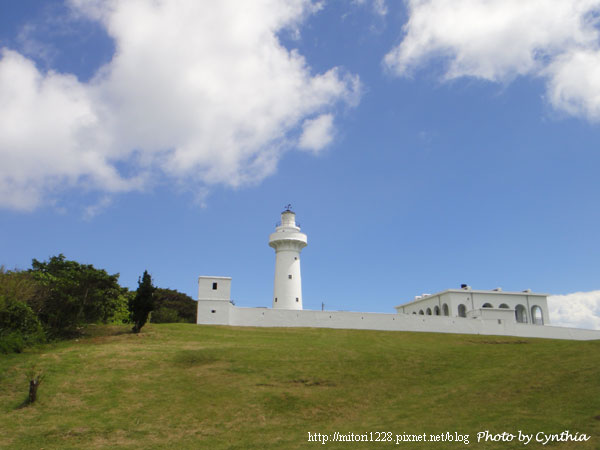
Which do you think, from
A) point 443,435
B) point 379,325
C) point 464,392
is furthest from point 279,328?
point 443,435

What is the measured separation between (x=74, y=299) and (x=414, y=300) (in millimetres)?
39680

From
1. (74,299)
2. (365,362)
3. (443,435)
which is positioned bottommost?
(443,435)

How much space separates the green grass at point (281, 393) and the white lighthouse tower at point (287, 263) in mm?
15375

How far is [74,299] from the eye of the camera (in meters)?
32.4

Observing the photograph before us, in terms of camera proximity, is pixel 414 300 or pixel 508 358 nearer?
pixel 508 358

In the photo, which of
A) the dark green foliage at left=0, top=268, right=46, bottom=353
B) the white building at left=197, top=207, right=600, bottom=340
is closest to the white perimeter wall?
the white building at left=197, top=207, right=600, bottom=340

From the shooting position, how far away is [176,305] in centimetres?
5906

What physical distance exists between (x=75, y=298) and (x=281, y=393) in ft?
61.5

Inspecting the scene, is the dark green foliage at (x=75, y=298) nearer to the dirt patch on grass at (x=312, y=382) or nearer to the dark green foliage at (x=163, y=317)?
the dark green foliage at (x=163, y=317)

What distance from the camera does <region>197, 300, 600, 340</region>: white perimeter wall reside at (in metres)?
41.0

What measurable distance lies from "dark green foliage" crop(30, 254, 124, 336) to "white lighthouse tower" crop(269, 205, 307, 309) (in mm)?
16427

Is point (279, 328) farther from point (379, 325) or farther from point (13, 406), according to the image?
point (13, 406)

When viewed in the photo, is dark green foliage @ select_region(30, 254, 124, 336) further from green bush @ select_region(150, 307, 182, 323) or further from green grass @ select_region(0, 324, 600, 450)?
Answer: green bush @ select_region(150, 307, 182, 323)

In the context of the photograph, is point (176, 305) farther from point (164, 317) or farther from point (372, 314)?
point (372, 314)
